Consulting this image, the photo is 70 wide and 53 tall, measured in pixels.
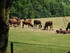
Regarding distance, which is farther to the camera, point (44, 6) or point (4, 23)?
point (44, 6)

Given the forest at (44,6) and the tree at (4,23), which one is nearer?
the tree at (4,23)

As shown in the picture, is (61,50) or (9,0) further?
(61,50)

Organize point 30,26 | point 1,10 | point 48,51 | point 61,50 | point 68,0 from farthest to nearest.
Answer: point 30,26 < point 61,50 < point 48,51 < point 68,0 < point 1,10

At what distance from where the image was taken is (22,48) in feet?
51.2

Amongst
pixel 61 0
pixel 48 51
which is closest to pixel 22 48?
pixel 48 51

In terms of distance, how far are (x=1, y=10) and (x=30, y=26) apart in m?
29.2

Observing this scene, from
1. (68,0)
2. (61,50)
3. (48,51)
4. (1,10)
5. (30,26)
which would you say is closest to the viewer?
(1,10)

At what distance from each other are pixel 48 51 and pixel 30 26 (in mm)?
22368

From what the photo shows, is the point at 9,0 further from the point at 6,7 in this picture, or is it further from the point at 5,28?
the point at 5,28

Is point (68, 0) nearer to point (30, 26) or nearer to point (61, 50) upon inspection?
point (61, 50)

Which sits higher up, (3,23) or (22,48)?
(3,23)

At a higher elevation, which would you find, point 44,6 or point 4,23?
point 4,23

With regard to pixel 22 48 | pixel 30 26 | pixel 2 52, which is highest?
pixel 2 52

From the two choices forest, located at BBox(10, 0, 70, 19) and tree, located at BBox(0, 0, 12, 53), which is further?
forest, located at BBox(10, 0, 70, 19)
